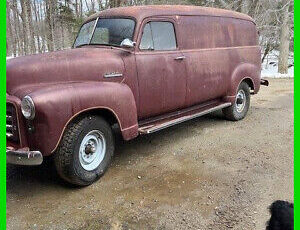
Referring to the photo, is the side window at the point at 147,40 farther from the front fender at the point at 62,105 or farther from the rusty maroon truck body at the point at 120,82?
the front fender at the point at 62,105

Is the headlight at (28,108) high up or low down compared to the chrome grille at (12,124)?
up

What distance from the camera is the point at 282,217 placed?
1.94 metres

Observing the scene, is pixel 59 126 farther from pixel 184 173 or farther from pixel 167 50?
pixel 167 50

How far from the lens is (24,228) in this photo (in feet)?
10.6

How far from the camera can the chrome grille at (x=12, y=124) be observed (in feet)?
11.8

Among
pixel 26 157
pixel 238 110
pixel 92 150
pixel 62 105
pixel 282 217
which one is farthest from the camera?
pixel 238 110

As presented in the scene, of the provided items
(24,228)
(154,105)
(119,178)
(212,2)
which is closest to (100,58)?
(154,105)

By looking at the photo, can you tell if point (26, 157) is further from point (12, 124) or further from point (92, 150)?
point (92, 150)

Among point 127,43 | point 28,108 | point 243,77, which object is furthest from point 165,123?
point 243,77

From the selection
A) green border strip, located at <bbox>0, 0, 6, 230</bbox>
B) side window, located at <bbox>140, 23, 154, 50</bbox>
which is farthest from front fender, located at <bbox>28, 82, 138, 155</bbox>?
green border strip, located at <bbox>0, 0, 6, 230</bbox>

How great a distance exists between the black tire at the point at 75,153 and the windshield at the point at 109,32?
138cm

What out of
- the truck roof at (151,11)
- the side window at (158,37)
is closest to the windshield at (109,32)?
the truck roof at (151,11)

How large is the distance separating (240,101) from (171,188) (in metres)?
3.74

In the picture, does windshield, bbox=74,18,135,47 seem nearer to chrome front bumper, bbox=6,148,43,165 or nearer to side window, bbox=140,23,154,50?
side window, bbox=140,23,154,50
